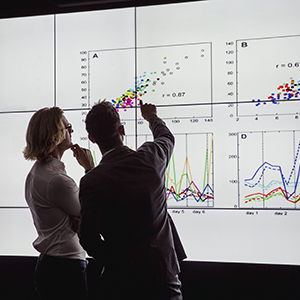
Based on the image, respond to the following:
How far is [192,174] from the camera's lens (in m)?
2.32

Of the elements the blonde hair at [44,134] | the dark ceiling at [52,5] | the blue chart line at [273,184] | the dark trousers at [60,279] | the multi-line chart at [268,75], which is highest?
the dark ceiling at [52,5]

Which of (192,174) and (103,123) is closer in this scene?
(103,123)

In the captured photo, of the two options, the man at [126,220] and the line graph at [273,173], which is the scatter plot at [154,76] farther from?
the man at [126,220]

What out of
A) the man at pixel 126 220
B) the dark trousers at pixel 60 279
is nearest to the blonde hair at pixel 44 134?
the man at pixel 126 220

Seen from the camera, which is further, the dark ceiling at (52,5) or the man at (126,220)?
the dark ceiling at (52,5)

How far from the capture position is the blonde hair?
1.64m

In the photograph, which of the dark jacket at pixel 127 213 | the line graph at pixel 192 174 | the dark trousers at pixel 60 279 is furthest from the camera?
the line graph at pixel 192 174

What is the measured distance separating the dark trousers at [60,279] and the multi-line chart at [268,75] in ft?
4.36

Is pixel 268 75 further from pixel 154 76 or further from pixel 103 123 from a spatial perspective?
pixel 103 123

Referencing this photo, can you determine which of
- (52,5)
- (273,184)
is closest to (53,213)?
(273,184)

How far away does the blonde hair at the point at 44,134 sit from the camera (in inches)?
64.6

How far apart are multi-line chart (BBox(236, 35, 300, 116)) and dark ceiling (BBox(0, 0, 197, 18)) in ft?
2.22

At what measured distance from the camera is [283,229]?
86.4 inches

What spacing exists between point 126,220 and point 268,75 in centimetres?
137
